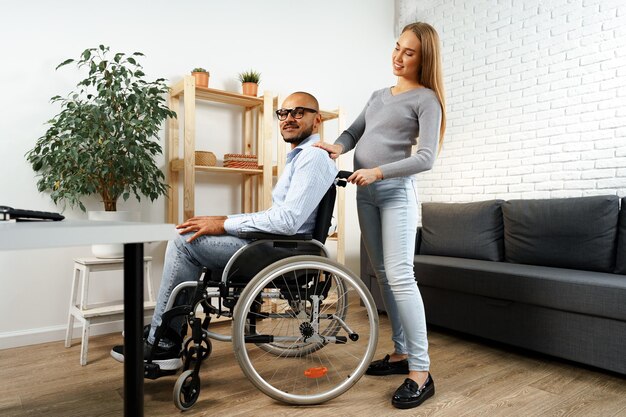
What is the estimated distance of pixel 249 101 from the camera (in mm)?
2975

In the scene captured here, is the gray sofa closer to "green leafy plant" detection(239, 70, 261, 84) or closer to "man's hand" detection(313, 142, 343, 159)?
"man's hand" detection(313, 142, 343, 159)

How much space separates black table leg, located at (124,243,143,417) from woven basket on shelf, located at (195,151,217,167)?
1.96 meters

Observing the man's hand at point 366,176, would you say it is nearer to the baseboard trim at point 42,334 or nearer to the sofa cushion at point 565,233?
the sofa cushion at point 565,233

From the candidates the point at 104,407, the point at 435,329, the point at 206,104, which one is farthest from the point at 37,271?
the point at 435,329

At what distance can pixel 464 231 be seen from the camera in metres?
3.00

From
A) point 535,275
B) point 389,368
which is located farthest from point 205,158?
point 535,275

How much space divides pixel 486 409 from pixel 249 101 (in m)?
2.23

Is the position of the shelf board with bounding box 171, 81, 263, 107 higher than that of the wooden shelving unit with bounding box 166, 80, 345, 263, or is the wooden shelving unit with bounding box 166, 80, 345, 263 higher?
the shelf board with bounding box 171, 81, 263, 107

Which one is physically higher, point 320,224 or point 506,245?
point 320,224

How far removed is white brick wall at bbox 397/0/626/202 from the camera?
2766 millimetres

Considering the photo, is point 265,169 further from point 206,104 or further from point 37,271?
point 37,271

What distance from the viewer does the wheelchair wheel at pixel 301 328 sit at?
144cm

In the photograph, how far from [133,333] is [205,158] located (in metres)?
2.01

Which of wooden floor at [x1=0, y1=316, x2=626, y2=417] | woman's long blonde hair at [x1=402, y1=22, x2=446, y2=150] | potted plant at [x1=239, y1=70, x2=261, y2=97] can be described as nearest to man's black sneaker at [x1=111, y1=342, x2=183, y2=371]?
wooden floor at [x1=0, y1=316, x2=626, y2=417]
